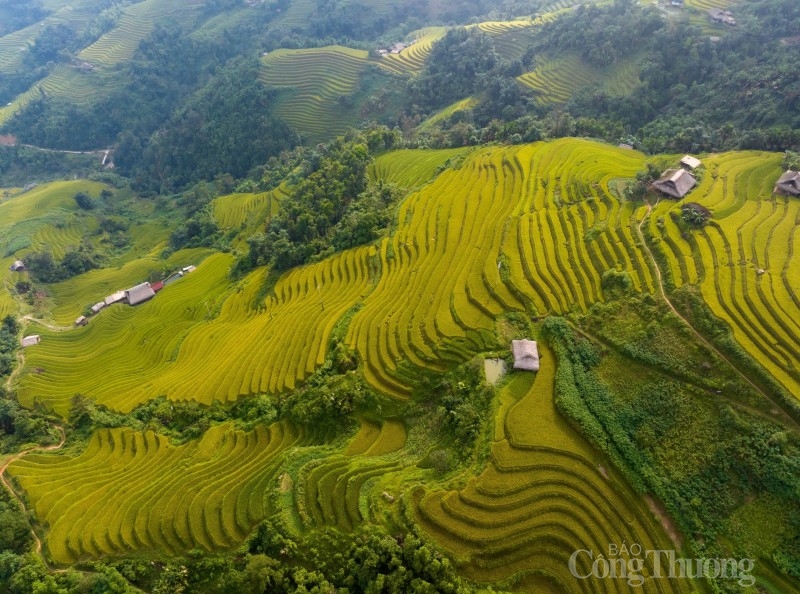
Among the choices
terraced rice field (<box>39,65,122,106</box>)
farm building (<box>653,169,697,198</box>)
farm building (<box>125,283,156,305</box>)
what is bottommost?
farm building (<box>125,283,156,305</box>)

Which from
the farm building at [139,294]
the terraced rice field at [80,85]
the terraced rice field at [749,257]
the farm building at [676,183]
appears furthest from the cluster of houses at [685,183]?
the terraced rice field at [80,85]

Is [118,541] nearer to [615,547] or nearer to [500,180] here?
[615,547]

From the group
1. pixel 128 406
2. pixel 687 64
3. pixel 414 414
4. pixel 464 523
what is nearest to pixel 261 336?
pixel 128 406

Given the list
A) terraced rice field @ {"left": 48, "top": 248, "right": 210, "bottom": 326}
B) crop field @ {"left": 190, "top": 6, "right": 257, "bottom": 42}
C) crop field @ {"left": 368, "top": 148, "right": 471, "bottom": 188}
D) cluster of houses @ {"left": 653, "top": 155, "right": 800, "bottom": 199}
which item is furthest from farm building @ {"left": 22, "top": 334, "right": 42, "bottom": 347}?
crop field @ {"left": 190, "top": 6, "right": 257, "bottom": 42}

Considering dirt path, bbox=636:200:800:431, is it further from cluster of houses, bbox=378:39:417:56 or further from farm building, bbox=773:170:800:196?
cluster of houses, bbox=378:39:417:56

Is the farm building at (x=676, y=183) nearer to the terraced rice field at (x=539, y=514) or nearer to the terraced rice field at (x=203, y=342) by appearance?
the terraced rice field at (x=539, y=514)

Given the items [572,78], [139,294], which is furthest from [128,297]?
[572,78]
